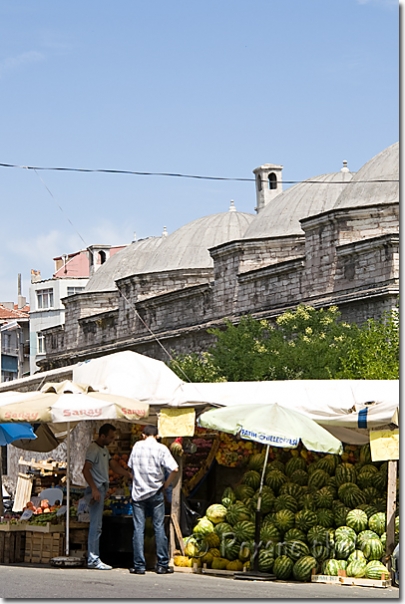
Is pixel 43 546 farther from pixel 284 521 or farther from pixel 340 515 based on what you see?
pixel 340 515

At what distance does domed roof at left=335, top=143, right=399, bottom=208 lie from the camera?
34.7 meters

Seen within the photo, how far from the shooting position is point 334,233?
3344 cm

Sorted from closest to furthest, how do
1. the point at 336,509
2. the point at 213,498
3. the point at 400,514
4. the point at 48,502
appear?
the point at 400,514, the point at 336,509, the point at 213,498, the point at 48,502

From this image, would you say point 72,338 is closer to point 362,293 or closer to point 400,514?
point 362,293

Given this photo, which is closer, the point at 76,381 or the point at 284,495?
the point at 284,495

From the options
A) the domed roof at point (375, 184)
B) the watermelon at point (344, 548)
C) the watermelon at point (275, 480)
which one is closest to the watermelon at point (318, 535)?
the watermelon at point (344, 548)

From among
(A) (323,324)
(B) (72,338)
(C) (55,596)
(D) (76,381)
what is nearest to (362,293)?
(A) (323,324)

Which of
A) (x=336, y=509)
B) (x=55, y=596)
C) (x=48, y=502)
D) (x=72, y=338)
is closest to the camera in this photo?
(x=55, y=596)

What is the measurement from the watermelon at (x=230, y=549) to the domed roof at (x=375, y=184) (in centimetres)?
2185

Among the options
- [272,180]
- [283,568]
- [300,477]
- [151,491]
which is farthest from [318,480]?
[272,180]

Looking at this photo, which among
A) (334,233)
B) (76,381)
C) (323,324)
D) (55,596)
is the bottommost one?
(55,596)

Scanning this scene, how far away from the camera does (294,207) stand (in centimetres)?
4366

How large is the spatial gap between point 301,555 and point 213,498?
62.9 inches

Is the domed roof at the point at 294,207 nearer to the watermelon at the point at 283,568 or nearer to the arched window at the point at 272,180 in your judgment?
the arched window at the point at 272,180
